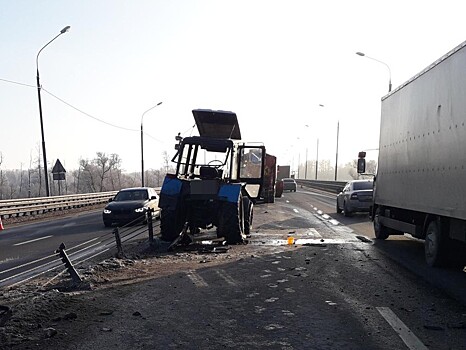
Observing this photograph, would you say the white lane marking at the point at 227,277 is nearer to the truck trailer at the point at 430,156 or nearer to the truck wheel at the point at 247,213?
the truck trailer at the point at 430,156

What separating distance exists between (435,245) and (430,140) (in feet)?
6.65

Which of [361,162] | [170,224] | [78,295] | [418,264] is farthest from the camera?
[361,162]

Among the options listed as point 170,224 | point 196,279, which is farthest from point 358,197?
point 196,279

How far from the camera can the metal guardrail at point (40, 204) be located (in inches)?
981

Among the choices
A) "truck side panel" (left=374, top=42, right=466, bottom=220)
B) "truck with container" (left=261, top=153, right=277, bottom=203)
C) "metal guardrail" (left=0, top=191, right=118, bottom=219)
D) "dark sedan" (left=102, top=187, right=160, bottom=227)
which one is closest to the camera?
"truck side panel" (left=374, top=42, right=466, bottom=220)

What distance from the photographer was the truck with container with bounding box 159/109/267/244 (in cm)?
1216

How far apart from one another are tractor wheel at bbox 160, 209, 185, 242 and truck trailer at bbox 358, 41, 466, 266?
210 inches

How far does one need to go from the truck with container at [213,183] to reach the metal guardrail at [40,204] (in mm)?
14321

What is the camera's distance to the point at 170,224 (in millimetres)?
12211

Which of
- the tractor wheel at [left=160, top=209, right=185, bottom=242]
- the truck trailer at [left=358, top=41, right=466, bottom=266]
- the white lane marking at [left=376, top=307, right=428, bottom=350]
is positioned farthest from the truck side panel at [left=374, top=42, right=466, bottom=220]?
the tractor wheel at [left=160, top=209, right=185, bottom=242]

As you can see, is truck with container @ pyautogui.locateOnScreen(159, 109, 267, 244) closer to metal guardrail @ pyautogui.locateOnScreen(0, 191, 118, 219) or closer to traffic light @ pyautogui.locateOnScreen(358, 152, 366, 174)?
traffic light @ pyautogui.locateOnScreen(358, 152, 366, 174)

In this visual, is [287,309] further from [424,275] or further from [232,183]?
[232,183]

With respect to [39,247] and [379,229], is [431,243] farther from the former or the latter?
[39,247]

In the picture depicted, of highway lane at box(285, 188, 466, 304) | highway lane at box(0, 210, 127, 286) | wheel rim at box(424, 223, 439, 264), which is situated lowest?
highway lane at box(0, 210, 127, 286)
